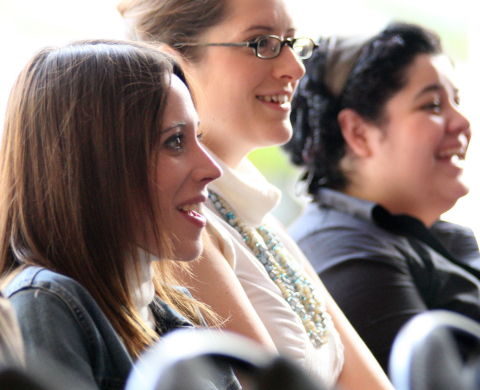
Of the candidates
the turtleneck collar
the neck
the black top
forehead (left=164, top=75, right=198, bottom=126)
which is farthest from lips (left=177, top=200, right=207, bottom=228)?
the neck

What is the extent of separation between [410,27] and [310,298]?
84 cm

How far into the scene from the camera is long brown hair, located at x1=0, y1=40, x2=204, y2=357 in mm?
633

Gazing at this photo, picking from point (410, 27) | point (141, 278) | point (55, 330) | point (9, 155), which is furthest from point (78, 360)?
point (410, 27)

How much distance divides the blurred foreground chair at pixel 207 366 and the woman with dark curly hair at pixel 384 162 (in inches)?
38.8

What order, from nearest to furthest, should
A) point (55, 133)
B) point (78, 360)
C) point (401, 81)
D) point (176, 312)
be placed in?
point (78, 360)
point (55, 133)
point (176, 312)
point (401, 81)

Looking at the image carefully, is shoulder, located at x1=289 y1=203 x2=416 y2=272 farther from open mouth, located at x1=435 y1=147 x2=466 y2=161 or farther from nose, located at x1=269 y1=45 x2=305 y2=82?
nose, located at x1=269 y1=45 x2=305 y2=82

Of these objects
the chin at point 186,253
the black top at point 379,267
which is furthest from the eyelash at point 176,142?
the black top at point 379,267

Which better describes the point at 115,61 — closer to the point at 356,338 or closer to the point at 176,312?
the point at 176,312

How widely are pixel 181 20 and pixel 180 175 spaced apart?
431 mm

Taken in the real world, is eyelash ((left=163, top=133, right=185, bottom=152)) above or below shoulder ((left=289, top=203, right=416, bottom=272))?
above

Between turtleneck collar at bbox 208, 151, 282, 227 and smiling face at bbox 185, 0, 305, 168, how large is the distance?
7 cm

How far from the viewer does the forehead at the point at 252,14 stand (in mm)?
1043

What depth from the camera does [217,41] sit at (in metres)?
1.04

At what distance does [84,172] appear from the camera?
0.65 meters
